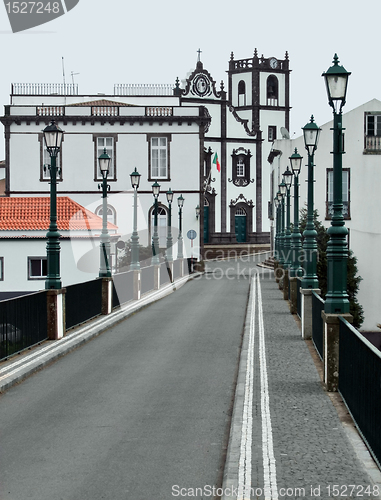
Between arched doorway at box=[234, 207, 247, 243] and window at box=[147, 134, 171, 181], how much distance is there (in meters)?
20.3

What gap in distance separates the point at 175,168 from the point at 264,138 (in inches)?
951

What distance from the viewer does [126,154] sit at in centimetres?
5278

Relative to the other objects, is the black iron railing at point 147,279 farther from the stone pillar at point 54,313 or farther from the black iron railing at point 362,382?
the black iron railing at point 362,382

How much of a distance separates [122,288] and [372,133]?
18737 millimetres

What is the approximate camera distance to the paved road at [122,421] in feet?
23.0

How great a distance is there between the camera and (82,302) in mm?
19203

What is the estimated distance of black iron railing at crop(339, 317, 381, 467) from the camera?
723 cm

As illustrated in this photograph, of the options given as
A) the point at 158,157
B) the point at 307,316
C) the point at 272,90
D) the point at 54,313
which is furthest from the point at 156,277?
the point at 272,90

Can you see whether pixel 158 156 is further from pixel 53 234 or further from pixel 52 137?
pixel 53 234

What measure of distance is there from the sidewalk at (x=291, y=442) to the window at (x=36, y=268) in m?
24.1

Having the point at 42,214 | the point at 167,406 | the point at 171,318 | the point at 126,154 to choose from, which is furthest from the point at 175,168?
the point at 167,406

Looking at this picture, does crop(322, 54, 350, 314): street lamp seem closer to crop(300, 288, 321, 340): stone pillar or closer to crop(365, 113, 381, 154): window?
crop(300, 288, 321, 340): stone pillar

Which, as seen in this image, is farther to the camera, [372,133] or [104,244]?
[372,133]

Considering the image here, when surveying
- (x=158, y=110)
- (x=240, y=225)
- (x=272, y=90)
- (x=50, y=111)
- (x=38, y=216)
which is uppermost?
(x=272, y=90)
